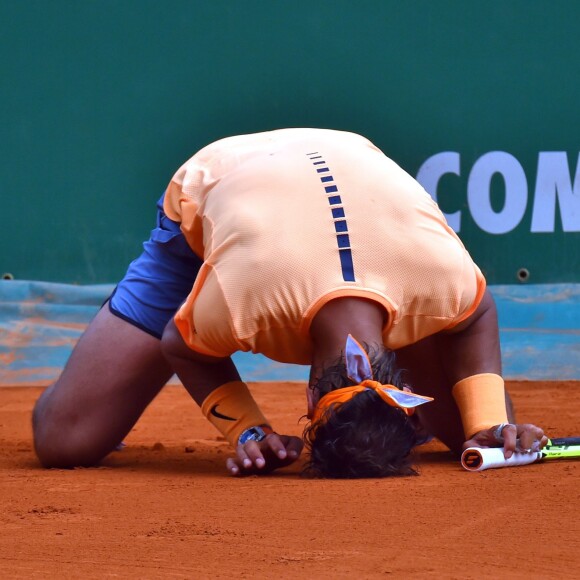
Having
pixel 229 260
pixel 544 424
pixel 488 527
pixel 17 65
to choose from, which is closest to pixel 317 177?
pixel 229 260

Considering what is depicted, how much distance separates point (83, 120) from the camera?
18.9 feet

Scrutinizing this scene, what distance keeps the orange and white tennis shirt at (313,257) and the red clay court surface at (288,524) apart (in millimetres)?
386

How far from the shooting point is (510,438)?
9.46 ft

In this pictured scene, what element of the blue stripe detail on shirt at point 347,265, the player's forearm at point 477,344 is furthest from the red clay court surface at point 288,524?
the blue stripe detail on shirt at point 347,265

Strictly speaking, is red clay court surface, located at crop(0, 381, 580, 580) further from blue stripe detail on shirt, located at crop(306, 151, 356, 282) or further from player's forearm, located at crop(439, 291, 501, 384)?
blue stripe detail on shirt, located at crop(306, 151, 356, 282)

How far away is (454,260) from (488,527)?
80 cm

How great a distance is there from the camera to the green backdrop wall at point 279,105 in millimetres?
5594

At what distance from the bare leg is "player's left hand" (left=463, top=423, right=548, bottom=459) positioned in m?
1.10

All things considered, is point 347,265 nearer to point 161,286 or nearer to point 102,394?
point 161,286

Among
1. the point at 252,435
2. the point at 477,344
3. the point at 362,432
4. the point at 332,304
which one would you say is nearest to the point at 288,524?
the point at 362,432

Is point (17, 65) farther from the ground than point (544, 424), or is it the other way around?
point (17, 65)

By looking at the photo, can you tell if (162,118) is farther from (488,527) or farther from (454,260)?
(488,527)

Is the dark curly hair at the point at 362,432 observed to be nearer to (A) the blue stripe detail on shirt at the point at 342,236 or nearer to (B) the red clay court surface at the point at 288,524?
(B) the red clay court surface at the point at 288,524

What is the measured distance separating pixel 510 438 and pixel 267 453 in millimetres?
620
